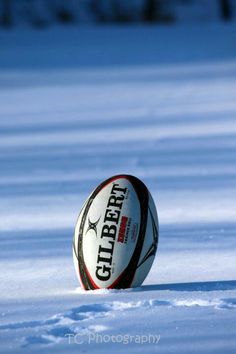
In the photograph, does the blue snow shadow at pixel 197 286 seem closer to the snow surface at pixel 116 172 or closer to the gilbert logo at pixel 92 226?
the snow surface at pixel 116 172

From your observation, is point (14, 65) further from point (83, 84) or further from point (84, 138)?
point (84, 138)

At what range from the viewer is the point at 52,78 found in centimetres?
1844

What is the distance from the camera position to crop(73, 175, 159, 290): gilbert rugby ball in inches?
193

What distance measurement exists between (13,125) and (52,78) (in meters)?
6.03

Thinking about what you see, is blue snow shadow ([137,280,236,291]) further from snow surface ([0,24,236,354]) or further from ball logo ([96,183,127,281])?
ball logo ([96,183,127,281])

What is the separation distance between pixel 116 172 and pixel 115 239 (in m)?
4.12

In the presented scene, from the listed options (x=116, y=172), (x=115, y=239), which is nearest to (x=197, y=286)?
(x=115, y=239)

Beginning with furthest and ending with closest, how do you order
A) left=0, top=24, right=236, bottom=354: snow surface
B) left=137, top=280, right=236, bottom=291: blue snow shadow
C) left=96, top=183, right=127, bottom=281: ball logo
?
left=137, top=280, right=236, bottom=291: blue snow shadow → left=96, top=183, right=127, bottom=281: ball logo → left=0, top=24, right=236, bottom=354: snow surface

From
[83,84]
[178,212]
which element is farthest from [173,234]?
[83,84]

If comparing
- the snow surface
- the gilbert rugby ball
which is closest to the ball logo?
the gilbert rugby ball

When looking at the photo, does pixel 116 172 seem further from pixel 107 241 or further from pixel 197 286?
pixel 107 241

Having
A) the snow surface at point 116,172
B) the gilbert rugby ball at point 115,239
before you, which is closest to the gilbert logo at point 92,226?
the gilbert rugby ball at point 115,239

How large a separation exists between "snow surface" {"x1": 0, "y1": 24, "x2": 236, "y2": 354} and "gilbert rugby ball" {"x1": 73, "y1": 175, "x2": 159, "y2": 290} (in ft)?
0.30

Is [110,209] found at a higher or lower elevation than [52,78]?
lower
